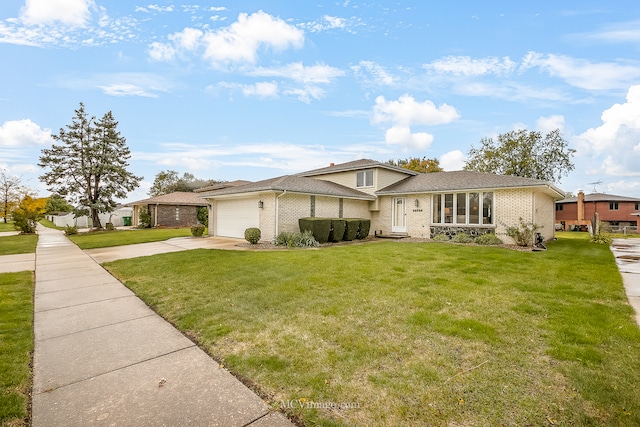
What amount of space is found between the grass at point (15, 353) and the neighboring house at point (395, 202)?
30.3ft

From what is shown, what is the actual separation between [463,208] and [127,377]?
15016 mm

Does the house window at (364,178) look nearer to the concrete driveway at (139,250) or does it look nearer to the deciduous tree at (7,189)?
the concrete driveway at (139,250)

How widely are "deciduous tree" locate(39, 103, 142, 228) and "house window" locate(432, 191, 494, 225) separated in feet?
88.6

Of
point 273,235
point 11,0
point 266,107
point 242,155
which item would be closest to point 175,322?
point 273,235

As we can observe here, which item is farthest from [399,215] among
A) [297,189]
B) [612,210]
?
[612,210]

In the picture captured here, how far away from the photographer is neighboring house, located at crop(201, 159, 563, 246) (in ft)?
44.6

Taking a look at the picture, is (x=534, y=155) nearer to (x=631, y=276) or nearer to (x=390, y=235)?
(x=390, y=235)

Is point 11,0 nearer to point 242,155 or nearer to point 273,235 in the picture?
point 273,235

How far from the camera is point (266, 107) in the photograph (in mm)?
18562

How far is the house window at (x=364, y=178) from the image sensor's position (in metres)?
18.3

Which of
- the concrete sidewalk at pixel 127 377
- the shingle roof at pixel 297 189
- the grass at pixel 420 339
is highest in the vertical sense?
the shingle roof at pixel 297 189

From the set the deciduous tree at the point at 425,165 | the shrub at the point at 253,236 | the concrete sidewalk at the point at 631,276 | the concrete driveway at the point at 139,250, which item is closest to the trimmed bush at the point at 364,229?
the shrub at the point at 253,236

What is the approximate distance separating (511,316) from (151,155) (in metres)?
31.3

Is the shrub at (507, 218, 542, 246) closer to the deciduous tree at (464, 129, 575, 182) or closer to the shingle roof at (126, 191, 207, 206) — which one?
the deciduous tree at (464, 129, 575, 182)
